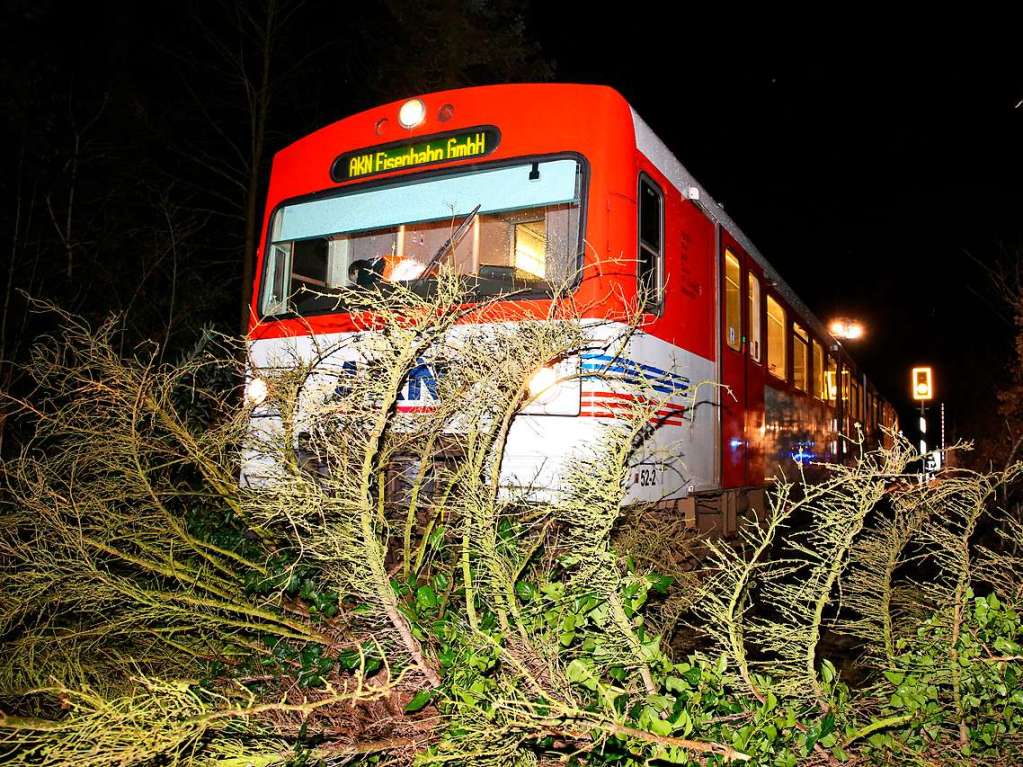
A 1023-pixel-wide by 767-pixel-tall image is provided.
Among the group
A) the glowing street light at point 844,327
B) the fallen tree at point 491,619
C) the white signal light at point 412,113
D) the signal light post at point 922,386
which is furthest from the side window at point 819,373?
the glowing street light at point 844,327

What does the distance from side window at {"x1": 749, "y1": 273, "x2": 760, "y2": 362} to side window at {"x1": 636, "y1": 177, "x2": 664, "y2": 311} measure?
2376 millimetres

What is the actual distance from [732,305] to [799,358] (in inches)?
131

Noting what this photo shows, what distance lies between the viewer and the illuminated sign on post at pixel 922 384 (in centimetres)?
1598

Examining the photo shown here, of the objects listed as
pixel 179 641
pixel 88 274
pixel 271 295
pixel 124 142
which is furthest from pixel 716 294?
pixel 124 142

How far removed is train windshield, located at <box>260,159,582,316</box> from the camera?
4453 mm

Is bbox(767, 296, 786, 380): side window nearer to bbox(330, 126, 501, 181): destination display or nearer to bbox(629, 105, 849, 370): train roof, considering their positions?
bbox(629, 105, 849, 370): train roof

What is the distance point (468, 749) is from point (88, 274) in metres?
12.3

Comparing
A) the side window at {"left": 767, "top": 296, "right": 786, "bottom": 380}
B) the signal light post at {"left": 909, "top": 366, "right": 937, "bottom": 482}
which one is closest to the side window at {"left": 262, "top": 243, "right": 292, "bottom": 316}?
the side window at {"left": 767, "top": 296, "right": 786, "bottom": 380}

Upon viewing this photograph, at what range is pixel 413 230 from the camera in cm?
506

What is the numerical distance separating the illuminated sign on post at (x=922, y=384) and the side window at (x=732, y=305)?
11442 mm

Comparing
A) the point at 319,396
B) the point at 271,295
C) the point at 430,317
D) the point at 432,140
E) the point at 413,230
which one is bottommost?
the point at 319,396

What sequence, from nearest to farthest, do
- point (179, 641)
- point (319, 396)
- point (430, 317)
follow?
point (430, 317), point (319, 396), point (179, 641)

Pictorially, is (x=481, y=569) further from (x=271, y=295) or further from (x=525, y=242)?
(x=271, y=295)

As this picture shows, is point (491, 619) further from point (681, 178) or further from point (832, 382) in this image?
point (832, 382)
